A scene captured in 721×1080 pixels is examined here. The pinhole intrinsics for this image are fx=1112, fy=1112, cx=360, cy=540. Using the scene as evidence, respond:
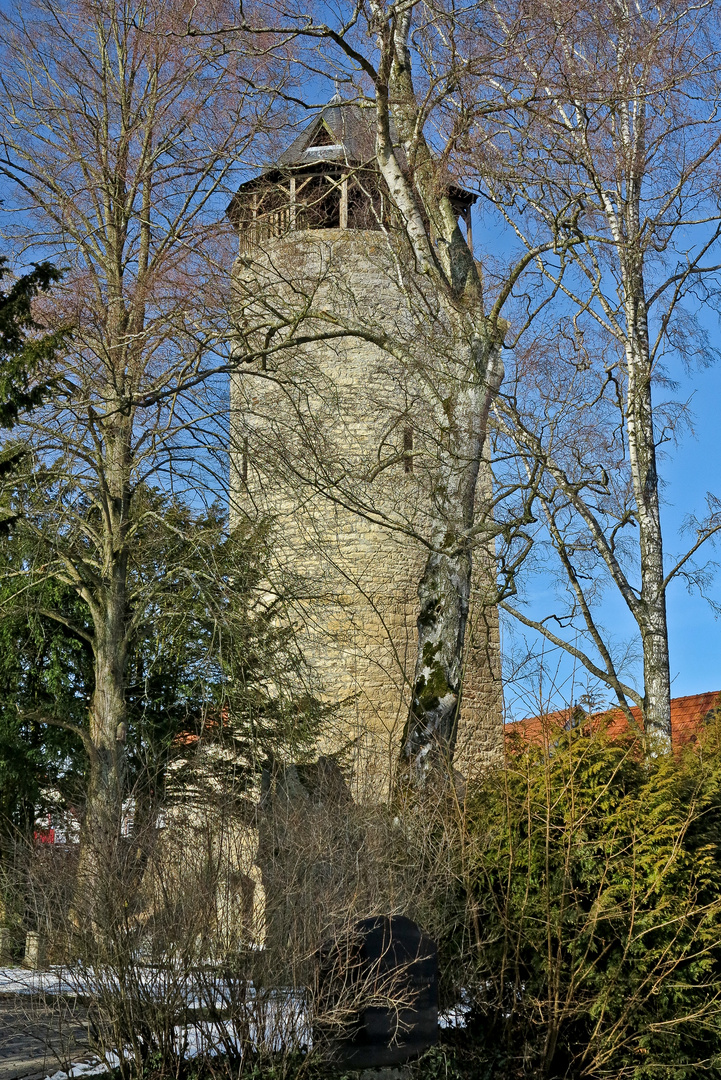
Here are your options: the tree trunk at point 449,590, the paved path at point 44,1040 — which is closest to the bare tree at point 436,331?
the tree trunk at point 449,590

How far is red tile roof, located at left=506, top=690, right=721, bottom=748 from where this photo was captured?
6.98m

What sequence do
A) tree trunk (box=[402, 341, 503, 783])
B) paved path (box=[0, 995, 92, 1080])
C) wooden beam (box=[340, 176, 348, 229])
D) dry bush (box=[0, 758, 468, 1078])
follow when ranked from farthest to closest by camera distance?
wooden beam (box=[340, 176, 348, 229]), tree trunk (box=[402, 341, 503, 783]), paved path (box=[0, 995, 92, 1080]), dry bush (box=[0, 758, 468, 1078])

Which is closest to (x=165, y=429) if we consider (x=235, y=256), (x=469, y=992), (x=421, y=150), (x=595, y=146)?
(x=235, y=256)

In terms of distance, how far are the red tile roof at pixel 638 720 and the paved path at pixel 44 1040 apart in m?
3.13

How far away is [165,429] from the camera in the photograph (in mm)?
9875

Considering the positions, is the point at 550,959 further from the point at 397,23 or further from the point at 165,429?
the point at 397,23

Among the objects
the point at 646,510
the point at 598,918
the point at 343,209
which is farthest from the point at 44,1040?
the point at 343,209

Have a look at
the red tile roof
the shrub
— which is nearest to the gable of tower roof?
the red tile roof

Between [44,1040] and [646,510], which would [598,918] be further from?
[646,510]

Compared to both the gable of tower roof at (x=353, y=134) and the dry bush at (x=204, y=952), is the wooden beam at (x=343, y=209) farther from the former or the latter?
the dry bush at (x=204, y=952)

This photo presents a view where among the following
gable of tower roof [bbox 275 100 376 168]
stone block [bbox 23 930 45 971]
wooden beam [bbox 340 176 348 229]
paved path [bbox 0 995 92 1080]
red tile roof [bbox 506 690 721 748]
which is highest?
wooden beam [bbox 340 176 348 229]

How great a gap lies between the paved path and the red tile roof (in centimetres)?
313

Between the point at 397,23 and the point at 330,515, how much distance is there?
8673 millimetres

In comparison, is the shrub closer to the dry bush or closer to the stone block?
the dry bush
